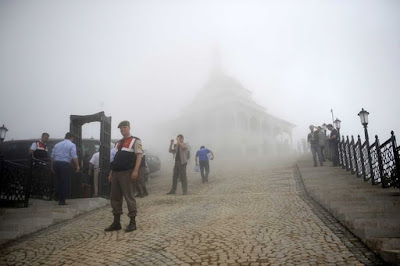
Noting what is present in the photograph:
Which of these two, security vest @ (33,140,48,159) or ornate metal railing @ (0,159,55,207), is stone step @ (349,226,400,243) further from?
security vest @ (33,140,48,159)

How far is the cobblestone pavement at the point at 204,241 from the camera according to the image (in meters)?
3.24

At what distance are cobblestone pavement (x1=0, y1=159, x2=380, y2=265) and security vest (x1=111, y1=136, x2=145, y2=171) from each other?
1143 millimetres

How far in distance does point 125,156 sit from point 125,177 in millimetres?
382

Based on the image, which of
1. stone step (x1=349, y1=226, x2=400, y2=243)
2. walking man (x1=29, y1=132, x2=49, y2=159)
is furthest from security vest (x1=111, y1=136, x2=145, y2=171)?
walking man (x1=29, y1=132, x2=49, y2=159)

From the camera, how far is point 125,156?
488cm

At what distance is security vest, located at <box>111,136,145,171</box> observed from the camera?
4.83m

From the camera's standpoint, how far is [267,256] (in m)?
3.24

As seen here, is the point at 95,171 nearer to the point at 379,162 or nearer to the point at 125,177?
the point at 125,177

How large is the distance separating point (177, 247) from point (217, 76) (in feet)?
143

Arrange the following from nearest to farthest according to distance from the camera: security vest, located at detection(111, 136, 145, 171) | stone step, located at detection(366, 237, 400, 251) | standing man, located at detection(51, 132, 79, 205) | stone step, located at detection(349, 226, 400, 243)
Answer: stone step, located at detection(366, 237, 400, 251) → stone step, located at detection(349, 226, 400, 243) → security vest, located at detection(111, 136, 145, 171) → standing man, located at detection(51, 132, 79, 205)

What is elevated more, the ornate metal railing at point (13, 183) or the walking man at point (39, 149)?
the walking man at point (39, 149)

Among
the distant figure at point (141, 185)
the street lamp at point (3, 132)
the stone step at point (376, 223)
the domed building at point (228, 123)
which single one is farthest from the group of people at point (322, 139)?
the domed building at point (228, 123)

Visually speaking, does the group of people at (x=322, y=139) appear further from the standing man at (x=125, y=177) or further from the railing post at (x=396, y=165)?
the standing man at (x=125, y=177)

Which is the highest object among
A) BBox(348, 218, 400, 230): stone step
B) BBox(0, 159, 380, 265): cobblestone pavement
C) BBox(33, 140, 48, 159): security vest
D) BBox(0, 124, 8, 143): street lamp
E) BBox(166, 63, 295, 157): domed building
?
BBox(166, 63, 295, 157): domed building
